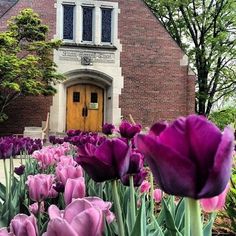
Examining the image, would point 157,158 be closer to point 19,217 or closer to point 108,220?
point 19,217

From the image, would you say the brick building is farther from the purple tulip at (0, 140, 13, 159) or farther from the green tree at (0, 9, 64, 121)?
the purple tulip at (0, 140, 13, 159)

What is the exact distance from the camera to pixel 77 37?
62.3ft

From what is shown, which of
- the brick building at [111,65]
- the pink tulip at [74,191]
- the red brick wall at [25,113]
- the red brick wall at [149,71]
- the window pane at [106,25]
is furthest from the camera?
the window pane at [106,25]

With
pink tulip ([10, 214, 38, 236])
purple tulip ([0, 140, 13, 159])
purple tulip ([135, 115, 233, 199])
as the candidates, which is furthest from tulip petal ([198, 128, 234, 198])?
purple tulip ([0, 140, 13, 159])

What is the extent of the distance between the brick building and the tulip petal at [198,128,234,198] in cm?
1788

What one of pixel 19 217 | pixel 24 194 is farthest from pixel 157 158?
pixel 24 194

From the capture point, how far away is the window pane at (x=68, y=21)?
1917 centimetres

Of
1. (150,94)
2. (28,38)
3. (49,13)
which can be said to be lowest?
(150,94)

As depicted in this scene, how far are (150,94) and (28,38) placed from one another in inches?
207

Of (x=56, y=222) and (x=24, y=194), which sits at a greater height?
(x=56, y=222)

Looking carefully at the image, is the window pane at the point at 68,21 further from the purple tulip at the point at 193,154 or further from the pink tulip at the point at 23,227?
the purple tulip at the point at 193,154

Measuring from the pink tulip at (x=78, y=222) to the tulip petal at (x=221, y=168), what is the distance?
0.58 ft

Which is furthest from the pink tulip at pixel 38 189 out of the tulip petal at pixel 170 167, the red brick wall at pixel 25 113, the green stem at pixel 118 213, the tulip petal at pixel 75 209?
the red brick wall at pixel 25 113

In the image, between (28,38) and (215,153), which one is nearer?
(215,153)
